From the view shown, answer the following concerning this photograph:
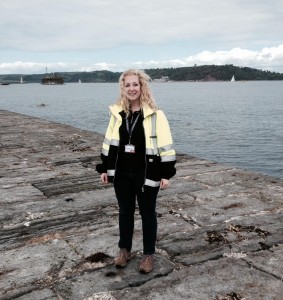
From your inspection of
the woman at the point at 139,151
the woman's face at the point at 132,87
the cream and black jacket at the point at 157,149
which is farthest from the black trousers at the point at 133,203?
the woman's face at the point at 132,87

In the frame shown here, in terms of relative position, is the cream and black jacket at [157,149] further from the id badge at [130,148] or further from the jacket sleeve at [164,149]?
the id badge at [130,148]

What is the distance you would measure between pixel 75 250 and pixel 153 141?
154 cm

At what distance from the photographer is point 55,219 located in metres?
5.02

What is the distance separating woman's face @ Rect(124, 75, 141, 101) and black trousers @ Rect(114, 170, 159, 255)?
2.27ft

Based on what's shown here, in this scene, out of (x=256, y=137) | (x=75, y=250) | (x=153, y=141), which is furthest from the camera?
(x=256, y=137)

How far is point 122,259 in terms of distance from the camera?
3760mm

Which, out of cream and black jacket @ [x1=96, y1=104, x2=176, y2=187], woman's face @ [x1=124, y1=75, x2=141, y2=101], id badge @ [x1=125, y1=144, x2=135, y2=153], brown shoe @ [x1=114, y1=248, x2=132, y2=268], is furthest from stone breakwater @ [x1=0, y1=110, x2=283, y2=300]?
woman's face @ [x1=124, y1=75, x2=141, y2=101]

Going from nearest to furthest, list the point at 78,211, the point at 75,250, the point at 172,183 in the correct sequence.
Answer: the point at 75,250
the point at 78,211
the point at 172,183

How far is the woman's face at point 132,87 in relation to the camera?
3549mm

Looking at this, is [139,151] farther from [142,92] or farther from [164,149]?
[142,92]

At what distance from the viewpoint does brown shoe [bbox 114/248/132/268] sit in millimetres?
3736

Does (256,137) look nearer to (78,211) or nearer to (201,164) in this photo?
(201,164)

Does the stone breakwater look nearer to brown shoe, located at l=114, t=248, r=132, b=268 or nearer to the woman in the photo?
brown shoe, located at l=114, t=248, r=132, b=268

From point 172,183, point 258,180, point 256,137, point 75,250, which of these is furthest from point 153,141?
point 256,137
